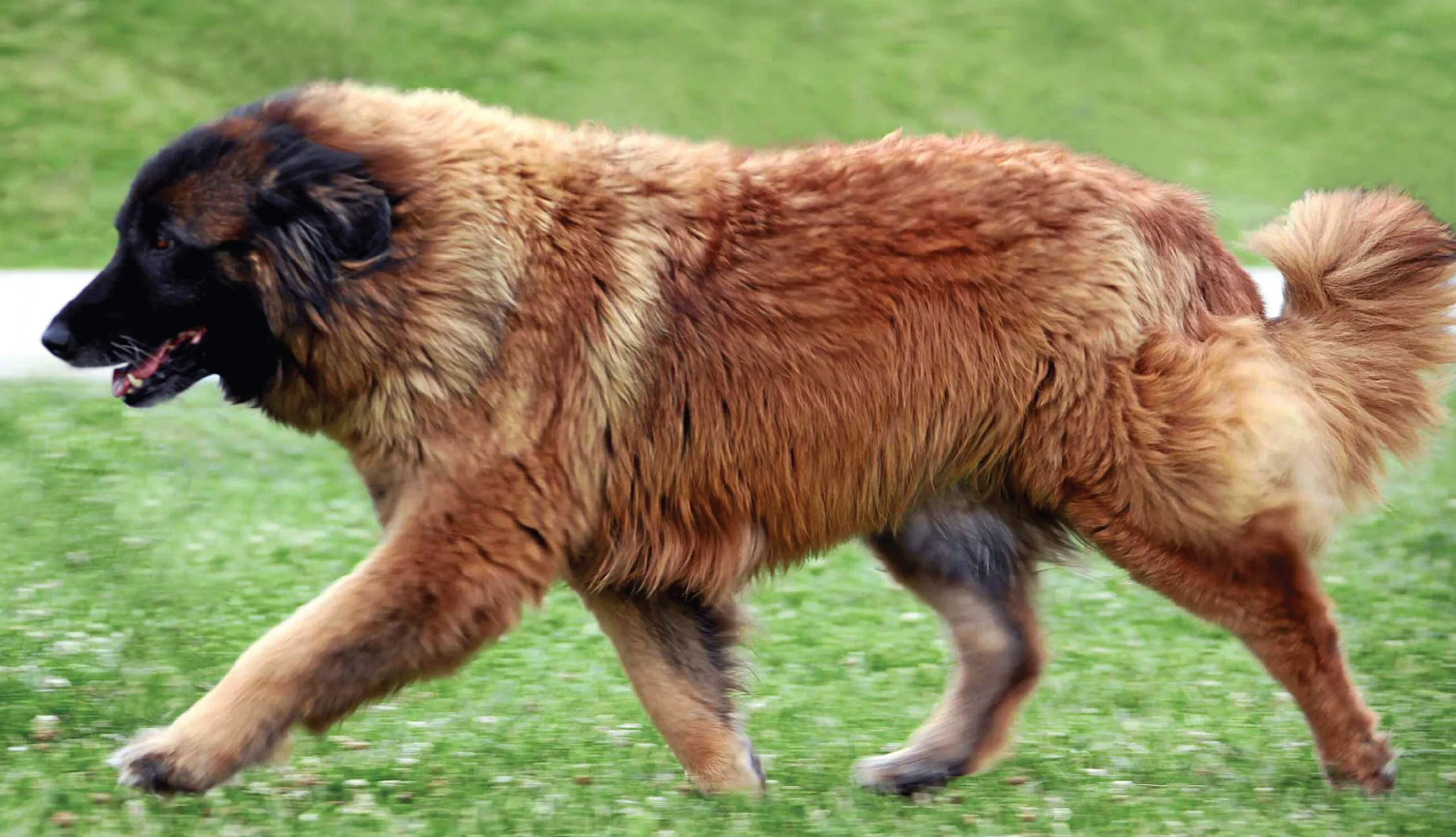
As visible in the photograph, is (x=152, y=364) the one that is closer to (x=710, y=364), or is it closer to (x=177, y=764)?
(x=177, y=764)

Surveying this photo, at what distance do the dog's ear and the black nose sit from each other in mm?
557

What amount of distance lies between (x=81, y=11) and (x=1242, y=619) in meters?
16.7

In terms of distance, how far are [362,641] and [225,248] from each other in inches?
42.4

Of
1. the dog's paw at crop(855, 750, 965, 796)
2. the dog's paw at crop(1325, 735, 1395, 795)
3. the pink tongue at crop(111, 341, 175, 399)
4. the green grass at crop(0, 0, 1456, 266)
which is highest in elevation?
the pink tongue at crop(111, 341, 175, 399)

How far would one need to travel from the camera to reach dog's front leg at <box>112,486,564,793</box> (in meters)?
4.41

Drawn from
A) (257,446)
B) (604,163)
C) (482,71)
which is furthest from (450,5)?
(604,163)

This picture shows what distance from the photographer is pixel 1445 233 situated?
521 centimetres

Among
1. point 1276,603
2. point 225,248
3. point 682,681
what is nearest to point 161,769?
point 225,248

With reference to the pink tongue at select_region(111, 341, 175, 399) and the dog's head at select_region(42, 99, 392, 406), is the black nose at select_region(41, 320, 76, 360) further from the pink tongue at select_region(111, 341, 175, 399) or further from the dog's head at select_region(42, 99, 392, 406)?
the pink tongue at select_region(111, 341, 175, 399)

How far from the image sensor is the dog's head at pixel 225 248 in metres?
4.54

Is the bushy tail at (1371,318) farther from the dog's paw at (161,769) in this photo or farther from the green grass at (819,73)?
the green grass at (819,73)

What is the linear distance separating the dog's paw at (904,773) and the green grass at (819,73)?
40.8 feet

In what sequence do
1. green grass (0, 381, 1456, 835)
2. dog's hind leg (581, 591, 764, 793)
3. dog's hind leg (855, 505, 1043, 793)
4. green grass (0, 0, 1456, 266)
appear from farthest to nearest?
green grass (0, 0, 1456, 266)
dog's hind leg (855, 505, 1043, 793)
dog's hind leg (581, 591, 764, 793)
green grass (0, 381, 1456, 835)

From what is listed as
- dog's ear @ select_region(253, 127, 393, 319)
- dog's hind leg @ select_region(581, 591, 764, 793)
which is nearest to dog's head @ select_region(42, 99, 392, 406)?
dog's ear @ select_region(253, 127, 393, 319)
